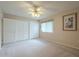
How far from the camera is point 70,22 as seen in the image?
3725mm

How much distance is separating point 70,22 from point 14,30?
3.31 metres

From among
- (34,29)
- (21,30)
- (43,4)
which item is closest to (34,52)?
(43,4)

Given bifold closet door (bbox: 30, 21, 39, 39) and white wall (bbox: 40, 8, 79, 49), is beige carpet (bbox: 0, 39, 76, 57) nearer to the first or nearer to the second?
white wall (bbox: 40, 8, 79, 49)

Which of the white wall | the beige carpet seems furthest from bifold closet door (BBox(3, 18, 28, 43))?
the white wall

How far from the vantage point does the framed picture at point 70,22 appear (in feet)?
11.5

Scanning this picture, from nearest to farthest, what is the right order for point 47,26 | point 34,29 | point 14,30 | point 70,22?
point 70,22 < point 14,30 < point 47,26 < point 34,29

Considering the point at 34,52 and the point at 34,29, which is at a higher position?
the point at 34,29

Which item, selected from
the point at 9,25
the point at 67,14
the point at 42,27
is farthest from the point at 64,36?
the point at 9,25

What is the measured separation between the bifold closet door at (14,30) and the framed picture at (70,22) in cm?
287

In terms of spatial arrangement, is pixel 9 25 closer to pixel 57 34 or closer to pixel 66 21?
pixel 57 34

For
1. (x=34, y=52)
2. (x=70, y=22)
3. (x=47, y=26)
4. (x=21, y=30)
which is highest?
(x=70, y=22)

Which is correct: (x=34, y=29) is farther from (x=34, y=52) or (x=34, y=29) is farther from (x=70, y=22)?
(x=34, y=52)

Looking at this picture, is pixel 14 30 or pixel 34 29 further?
pixel 34 29

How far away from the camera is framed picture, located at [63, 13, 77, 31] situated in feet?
11.5
